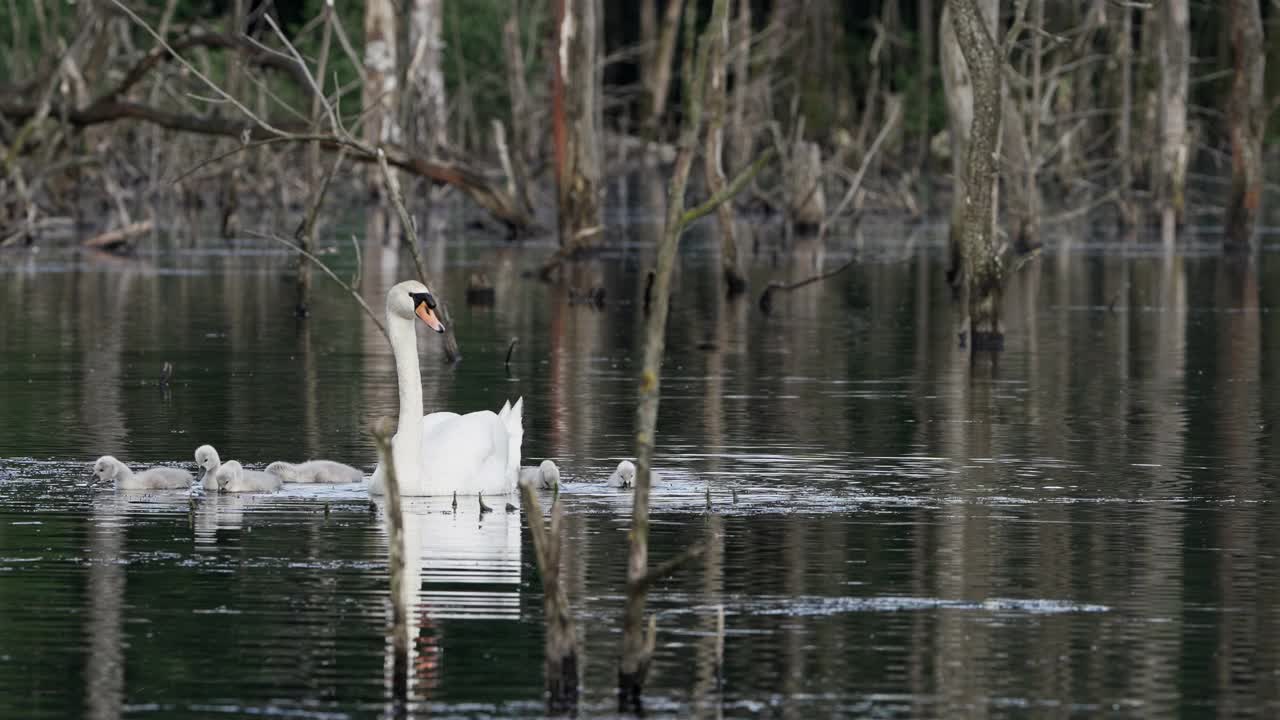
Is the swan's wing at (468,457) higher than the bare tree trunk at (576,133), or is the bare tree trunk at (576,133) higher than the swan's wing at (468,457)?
the bare tree trunk at (576,133)

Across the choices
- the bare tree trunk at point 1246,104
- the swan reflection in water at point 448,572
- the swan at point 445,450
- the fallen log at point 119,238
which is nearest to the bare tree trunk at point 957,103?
the bare tree trunk at point 1246,104

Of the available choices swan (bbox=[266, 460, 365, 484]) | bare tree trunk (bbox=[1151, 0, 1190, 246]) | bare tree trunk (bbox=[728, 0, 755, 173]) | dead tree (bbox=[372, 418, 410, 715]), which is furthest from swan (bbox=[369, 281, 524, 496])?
bare tree trunk (bbox=[728, 0, 755, 173])

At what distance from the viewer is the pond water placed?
9.28m

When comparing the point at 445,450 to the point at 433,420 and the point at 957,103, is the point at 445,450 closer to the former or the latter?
the point at 433,420

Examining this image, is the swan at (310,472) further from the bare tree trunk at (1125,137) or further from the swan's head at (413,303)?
the bare tree trunk at (1125,137)

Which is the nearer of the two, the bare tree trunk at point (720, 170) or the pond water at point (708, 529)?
the pond water at point (708, 529)

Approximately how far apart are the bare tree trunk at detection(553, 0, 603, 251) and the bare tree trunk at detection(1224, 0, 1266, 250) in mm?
8922

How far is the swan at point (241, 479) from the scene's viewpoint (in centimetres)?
1380

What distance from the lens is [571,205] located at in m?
36.0

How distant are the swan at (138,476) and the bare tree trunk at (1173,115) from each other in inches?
1199

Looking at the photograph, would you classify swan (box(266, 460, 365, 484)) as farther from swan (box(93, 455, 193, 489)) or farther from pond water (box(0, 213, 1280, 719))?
swan (box(93, 455, 193, 489))

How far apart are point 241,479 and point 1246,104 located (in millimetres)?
27408

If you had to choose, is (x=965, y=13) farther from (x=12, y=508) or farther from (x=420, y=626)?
(x=420, y=626)

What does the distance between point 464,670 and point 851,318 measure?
1934 centimetres
